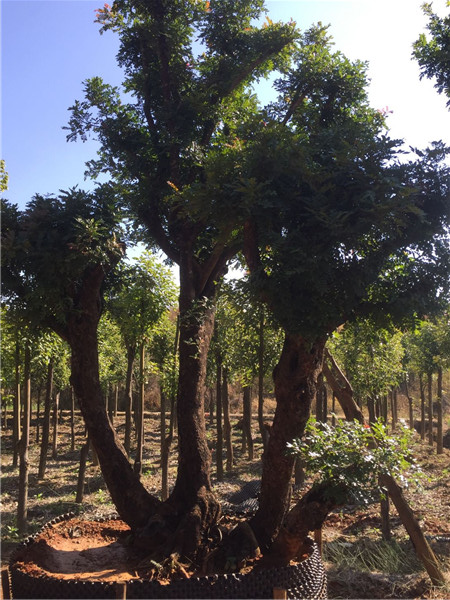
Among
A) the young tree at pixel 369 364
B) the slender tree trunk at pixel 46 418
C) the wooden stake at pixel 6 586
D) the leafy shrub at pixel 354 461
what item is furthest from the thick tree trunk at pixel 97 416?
the young tree at pixel 369 364

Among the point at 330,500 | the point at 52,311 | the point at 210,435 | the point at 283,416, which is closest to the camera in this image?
the point at 330,500

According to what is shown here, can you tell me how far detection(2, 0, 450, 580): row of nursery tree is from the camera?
5.81m

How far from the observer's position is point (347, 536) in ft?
31.3

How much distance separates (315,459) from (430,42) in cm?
684

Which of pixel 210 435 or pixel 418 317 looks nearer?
pixel 418 317

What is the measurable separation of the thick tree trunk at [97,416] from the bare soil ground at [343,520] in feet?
2.61

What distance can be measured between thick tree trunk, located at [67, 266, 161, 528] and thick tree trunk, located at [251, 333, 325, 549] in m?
1.60


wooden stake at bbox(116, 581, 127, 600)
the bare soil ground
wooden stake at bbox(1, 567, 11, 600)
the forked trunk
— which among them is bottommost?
the bare soil ground

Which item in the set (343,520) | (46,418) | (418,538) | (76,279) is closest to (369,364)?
(343,520)

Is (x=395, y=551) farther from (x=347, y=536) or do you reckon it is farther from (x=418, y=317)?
(x=418, y=317)

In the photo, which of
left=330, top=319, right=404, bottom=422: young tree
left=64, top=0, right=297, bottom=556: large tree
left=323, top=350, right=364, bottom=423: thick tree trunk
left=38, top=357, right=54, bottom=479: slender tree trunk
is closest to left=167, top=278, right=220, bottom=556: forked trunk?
left=64, top=0, right=297, bottom=556: large tree

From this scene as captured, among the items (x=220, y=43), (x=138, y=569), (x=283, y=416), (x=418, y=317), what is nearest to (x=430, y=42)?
(x=220, y=43)

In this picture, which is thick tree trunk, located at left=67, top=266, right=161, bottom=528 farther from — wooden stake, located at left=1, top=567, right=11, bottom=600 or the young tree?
the young tree

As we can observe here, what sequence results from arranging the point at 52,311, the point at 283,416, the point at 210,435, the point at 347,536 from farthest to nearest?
the point at 210,435, the point at 347,536, the point at 52,311, the point at 283,416
